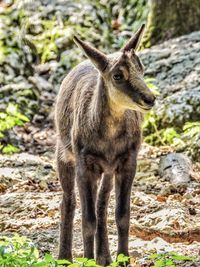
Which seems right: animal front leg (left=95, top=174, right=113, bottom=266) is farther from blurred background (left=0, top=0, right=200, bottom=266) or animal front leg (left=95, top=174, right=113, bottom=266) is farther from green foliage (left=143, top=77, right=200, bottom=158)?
green foliage (left=143, top=77, right=200, bottom=158)

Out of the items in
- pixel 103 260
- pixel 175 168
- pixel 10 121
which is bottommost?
pixel 175 168

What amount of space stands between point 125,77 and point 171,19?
1107 cm

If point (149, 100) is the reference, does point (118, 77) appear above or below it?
above

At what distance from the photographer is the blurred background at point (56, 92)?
9.69m

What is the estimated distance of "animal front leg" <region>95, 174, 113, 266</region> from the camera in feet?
27.3

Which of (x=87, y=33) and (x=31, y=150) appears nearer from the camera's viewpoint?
(x=31, y=150)

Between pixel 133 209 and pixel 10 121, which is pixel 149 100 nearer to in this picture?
pixel 133 209

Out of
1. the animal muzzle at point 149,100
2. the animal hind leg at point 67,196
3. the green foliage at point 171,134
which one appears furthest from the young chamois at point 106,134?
the green foliage at point 171,134

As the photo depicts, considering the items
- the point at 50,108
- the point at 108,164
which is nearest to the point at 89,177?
the point at 108,164

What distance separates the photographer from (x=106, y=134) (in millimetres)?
→ 7855

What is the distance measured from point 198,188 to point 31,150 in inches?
176

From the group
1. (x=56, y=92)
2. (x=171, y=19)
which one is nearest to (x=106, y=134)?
(x=56, y=92)

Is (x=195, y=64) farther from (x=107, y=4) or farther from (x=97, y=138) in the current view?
(x=97, y=138)

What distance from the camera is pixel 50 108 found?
17188 millimetres
